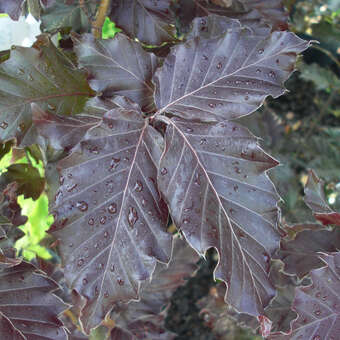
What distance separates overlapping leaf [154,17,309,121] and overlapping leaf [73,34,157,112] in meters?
0.05

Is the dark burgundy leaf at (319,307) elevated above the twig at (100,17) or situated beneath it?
situated beneath

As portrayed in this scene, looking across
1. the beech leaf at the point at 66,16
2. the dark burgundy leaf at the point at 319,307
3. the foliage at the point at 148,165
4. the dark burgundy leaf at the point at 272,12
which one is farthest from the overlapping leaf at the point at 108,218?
the dark burgundy leaf at the point at 272,12

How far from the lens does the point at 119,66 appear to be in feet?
2.24

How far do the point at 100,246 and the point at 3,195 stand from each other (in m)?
0.32

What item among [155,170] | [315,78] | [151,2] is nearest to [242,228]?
[155,170]

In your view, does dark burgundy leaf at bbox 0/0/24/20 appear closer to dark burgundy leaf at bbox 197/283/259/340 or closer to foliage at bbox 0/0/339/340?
foliage at bbox 0/0/339/340

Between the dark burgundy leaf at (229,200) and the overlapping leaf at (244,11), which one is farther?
the overlapping leaf at (244,11)

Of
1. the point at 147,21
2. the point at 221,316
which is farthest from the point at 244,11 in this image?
the point at 221,316

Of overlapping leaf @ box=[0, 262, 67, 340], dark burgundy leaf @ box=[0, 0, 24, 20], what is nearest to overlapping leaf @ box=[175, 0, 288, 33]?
dark burgundy leaf @ box=[0, 0, 24, 20]

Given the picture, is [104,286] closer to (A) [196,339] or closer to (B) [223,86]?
(B) [223,86]

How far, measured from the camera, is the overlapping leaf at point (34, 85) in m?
0.66

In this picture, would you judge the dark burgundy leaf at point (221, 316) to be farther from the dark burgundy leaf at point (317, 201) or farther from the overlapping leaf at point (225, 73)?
the overlapping leaf at point (225, 73)

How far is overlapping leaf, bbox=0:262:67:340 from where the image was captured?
653mm

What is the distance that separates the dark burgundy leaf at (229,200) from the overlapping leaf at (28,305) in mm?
266
